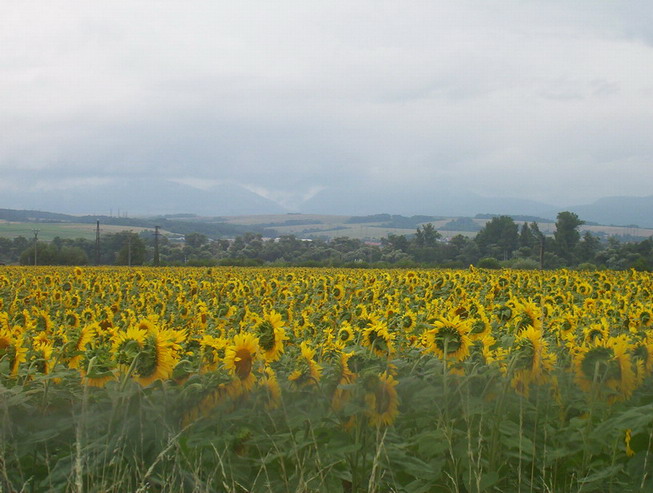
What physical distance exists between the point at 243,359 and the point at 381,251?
66.1 meters

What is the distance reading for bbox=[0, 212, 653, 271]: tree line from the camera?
2295 inches

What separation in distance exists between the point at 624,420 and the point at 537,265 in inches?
1867

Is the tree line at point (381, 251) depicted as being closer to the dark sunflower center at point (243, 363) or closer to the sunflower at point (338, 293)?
the sunflower at point (338, 293)

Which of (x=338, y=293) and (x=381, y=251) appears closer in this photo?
(x=338, y=293)

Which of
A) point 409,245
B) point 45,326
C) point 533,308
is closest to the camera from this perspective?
point 533,308

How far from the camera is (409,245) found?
77.8 metres

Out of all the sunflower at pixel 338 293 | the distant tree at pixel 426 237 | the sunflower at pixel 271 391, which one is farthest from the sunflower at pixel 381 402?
the distant tree at pixel 426 237

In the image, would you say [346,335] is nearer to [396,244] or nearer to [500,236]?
[396,244]

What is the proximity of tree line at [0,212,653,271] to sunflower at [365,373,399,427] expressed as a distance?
1901 inches

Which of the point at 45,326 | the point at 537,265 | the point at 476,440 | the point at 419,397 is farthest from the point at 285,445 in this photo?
the point at 537,265

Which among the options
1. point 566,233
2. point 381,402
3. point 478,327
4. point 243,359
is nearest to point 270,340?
point 243,359

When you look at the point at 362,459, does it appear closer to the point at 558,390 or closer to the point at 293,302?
the point at 558,390

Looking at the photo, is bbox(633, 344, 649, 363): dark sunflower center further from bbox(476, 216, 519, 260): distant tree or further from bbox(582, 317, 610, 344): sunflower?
bbox(476, 216, 519, 260): distant tree

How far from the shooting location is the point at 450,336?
442 centimetres
